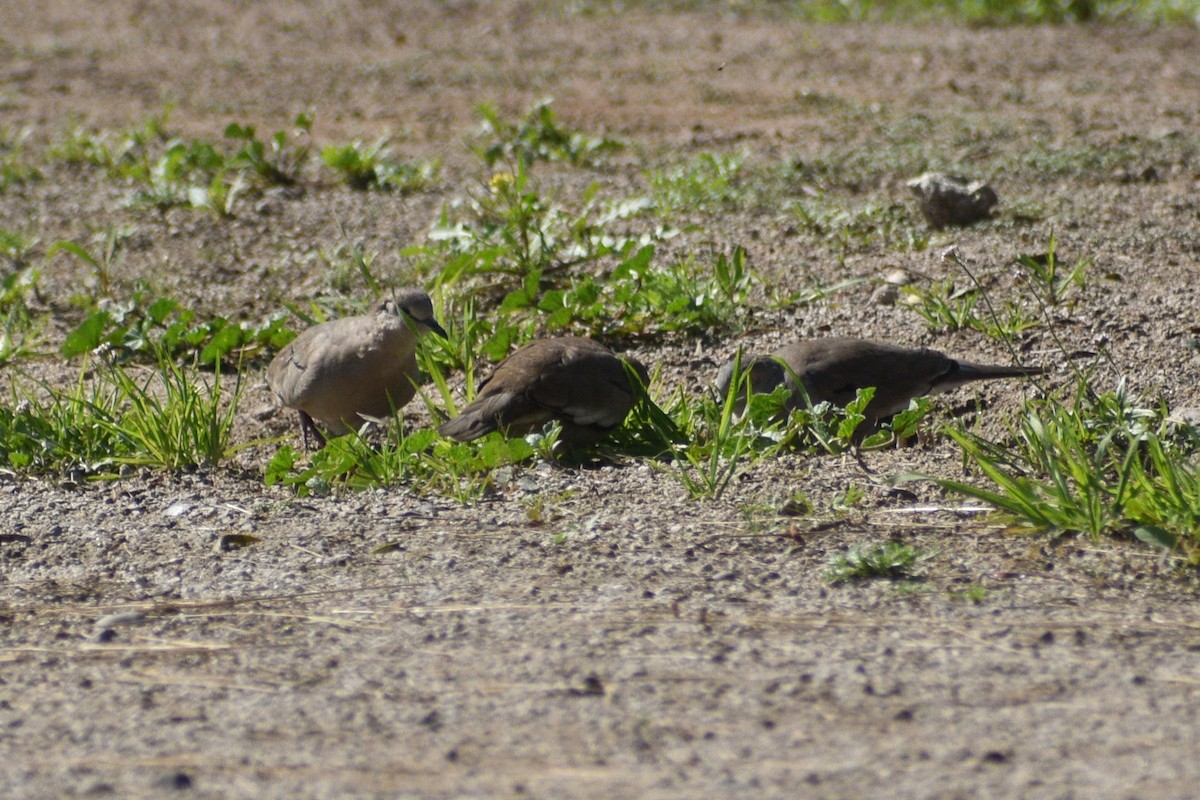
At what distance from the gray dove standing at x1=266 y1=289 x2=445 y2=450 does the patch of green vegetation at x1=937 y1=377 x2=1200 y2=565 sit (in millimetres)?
2341

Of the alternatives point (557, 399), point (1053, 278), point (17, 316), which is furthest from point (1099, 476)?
point (17, 316)

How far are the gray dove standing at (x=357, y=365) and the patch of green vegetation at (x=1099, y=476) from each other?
234 cm

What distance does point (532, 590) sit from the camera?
142 inches

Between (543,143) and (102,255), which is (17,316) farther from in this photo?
(543,143)

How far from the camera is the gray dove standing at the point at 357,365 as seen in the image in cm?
568

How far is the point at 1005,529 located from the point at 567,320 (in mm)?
2700

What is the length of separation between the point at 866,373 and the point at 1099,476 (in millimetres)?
1688

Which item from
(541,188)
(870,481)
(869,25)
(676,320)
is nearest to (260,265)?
(541,188)

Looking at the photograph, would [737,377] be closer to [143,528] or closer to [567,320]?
[567,320]

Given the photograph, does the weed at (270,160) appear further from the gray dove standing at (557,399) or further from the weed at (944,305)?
the weed at (944,305)

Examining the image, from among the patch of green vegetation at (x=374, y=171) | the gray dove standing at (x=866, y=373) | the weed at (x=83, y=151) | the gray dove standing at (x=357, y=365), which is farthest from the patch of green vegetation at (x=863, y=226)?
the weed at (x=83, y=151)

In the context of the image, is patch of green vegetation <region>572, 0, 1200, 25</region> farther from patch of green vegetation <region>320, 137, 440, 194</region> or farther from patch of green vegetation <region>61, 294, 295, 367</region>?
patch of green vegetation <region>61, 294, 295, 367</region>

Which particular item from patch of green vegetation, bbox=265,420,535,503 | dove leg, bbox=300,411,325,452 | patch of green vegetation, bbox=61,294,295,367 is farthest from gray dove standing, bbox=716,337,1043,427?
patch of green vegetation, bbox=61,294,295,367

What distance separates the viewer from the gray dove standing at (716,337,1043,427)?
17.9ft
